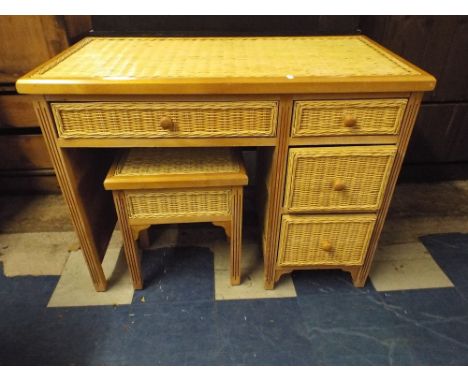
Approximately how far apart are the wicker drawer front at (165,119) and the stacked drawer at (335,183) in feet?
0.33

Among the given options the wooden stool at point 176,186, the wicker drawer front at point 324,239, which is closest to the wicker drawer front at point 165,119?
the wooden stool at point 176,186

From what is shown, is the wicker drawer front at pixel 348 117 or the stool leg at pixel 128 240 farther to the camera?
the stool leg at pixel 128 240

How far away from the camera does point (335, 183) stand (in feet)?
2.87

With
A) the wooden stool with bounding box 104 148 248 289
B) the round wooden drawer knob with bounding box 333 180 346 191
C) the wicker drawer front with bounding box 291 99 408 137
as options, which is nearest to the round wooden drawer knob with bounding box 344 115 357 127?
the wicker drawer front with bounding box 291 99 408 137

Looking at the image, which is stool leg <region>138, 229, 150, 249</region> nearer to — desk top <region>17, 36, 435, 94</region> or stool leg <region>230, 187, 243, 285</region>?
stool leg <region>230, 187, 243, 285</region>

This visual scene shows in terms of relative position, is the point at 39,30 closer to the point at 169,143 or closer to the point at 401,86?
the point at 169,143

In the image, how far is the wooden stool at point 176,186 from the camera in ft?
2.85

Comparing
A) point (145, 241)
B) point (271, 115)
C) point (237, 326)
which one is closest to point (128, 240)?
point (145, 241)

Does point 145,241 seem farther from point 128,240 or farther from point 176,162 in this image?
point 176,162

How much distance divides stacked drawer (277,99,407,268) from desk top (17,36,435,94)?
0.05 metres

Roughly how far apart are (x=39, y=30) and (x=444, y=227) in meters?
1.74

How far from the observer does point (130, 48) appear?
0.99 meters

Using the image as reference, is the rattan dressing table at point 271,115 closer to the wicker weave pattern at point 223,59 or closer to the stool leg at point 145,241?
the wicker weave pattern at point 223,59

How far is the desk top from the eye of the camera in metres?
0.72
